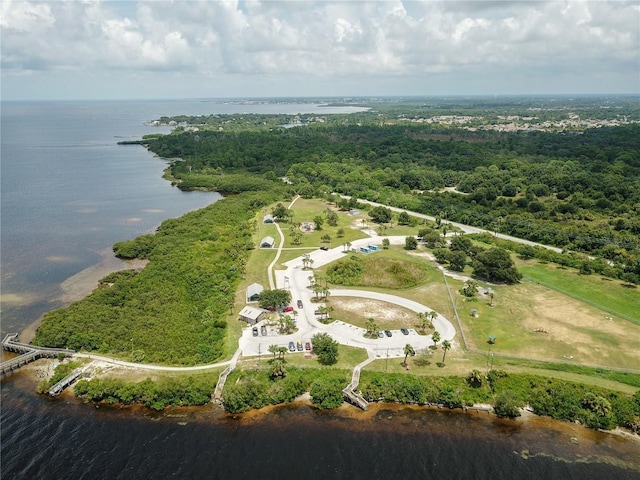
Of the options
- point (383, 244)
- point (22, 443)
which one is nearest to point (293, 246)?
point (383, 244)

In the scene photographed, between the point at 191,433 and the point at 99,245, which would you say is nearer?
the point at 191,433

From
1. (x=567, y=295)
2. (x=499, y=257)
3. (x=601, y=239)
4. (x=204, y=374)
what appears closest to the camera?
(x=204, y=374)

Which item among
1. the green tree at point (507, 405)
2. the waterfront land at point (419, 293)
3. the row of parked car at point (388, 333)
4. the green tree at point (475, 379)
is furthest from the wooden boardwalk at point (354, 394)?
the green tree at point (507, 405)

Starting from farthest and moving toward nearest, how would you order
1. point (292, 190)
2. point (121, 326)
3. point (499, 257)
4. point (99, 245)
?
point (292, 190) < point (99, 245) < point (499, 257) < point (121, 326)

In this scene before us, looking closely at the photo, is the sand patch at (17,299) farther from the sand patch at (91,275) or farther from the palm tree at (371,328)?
the palm tree at (371,328)

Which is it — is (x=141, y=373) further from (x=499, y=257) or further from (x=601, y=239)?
(x=601, y=239)

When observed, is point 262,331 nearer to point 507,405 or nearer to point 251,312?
point 251,312

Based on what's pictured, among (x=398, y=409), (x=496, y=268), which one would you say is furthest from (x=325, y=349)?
(x=496, y=268)

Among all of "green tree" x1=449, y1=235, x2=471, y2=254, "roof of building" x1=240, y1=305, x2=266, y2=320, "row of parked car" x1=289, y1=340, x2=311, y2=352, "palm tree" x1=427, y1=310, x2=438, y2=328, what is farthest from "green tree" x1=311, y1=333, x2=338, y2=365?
"green tree" x1=449, y1=235, x2=471, y2=254
